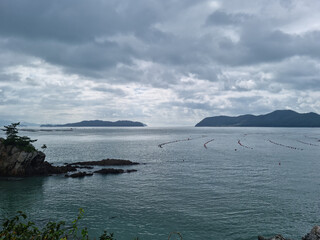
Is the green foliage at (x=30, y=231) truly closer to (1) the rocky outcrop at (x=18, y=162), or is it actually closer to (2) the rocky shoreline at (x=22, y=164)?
(2) the rocky shoreline at (x=22, y=164)

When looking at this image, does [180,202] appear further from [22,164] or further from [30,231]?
[22,164]

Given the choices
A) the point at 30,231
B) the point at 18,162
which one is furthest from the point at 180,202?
the point at 18,162

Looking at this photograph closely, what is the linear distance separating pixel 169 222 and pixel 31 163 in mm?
49243

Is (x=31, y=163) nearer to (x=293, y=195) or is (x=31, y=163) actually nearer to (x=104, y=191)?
Answer: (x=104, y=191)

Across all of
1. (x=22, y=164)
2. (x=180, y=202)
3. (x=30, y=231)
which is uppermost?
(x=30, y=231)

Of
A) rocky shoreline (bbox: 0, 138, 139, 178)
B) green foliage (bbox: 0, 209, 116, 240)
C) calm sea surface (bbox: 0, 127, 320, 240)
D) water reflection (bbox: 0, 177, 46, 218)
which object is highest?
green foliage (bbox: 0, 209, 116, 240)

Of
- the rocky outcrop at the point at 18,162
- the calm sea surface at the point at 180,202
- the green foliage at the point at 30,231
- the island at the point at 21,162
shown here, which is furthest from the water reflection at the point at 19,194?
the green foliage at the point at 30,231

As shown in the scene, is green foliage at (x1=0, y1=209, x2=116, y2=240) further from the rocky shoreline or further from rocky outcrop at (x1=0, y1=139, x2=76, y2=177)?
rocky outcrop at (x1=0, y1=139, x2=76, y2=177)

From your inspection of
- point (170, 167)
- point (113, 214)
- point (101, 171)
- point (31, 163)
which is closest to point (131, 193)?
point (113, 214)

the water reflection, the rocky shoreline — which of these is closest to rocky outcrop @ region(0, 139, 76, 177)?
the rocky shoreline

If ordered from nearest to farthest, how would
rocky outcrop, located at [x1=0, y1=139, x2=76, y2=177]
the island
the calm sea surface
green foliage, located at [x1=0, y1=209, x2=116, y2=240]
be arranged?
green foliage, located at [x1=0, y1=209, x2=116, y2=240]
the calm sea surface
rocky outcrop, located at [x1=0, y1=139, x2=76, y2=177]
the island

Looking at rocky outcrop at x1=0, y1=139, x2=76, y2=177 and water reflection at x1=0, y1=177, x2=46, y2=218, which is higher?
rocky outcrop at x1=0, y1=139, x2=76, y2=177

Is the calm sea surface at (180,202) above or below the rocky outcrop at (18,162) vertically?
below

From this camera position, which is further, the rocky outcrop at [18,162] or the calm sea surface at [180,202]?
the rocky outcrop at [18,162]
